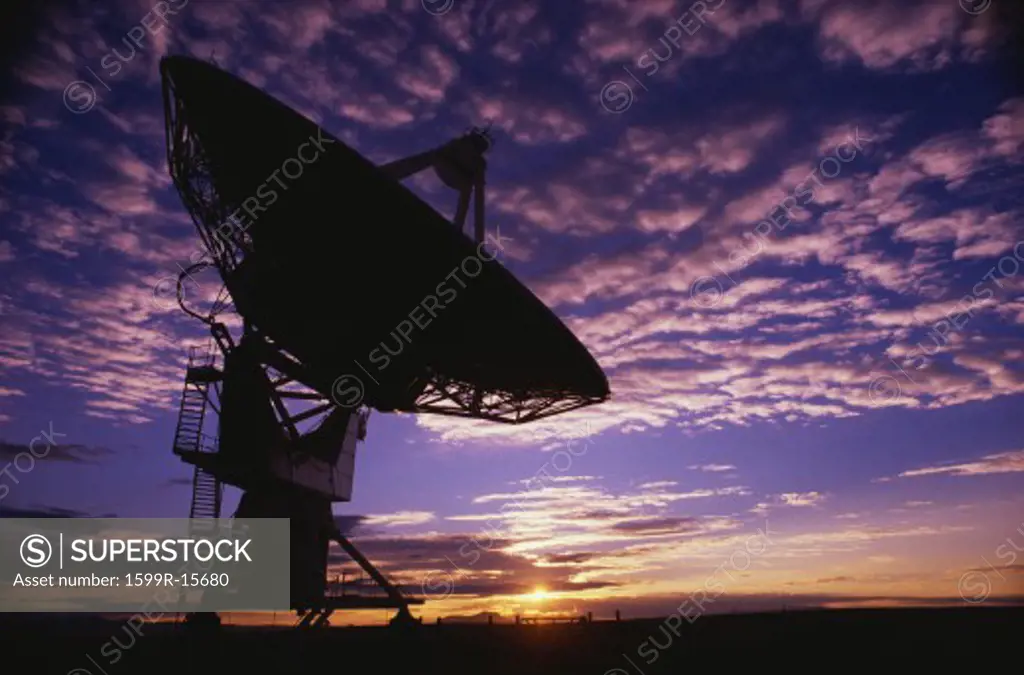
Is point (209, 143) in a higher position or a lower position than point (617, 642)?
higher

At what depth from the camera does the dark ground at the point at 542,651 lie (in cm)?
2123

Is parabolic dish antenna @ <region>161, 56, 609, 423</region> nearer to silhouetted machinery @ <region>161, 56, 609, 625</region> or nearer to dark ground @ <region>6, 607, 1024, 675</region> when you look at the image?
silhouetted machinery @ <region>161, 56, 609, 625</region>

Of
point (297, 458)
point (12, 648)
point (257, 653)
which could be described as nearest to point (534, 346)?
point (297, 458)

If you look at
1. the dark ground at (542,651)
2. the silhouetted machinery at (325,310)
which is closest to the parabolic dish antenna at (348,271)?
the silhouetted machinery at (325,310)

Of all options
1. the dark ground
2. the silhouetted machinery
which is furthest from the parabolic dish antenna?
the dark ground

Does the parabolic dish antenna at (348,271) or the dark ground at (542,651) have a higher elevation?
the parabolic dish antenna at (348,271)

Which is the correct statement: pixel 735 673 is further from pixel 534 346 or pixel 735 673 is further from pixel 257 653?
pixel 257 653

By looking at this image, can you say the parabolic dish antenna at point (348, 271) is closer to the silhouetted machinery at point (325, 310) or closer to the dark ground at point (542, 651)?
the silhouetted machinery at point (325, 310)

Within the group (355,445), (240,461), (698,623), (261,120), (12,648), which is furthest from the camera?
(698,623)

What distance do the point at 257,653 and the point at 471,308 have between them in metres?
14.9

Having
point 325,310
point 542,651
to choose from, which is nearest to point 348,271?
point 325,310

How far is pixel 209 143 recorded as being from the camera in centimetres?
2094

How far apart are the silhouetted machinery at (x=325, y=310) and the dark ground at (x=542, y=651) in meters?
2.82

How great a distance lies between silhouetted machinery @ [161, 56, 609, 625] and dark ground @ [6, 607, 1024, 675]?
111 inches
